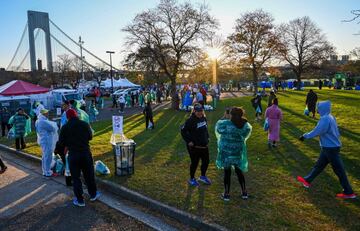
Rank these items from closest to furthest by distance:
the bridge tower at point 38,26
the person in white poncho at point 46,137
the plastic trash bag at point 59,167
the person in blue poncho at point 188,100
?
the person in white poncho at point 46,137 → the plastic trash bag at point 59,167 → the person in blue poncho at point 188,100 → the bridge tower at point 38,26

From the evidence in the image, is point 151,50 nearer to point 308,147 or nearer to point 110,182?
point 308,147

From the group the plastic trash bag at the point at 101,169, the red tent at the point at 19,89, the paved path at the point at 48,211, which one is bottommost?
the paved path at the point at 48,211

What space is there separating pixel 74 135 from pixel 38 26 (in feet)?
262

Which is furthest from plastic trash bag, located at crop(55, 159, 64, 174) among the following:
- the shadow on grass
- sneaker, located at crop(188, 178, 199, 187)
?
the shadow on grass

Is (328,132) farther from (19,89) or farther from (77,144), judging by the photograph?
(19,89)

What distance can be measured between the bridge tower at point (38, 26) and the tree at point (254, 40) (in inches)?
1843

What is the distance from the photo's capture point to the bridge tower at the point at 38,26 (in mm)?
74131

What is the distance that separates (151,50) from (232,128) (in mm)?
20753

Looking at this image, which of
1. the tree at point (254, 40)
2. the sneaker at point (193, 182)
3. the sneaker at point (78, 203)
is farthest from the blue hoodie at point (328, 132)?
the tree at point (254, 40)

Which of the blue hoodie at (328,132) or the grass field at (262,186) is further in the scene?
the blue hoodie at (328,132)

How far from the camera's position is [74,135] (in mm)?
6418

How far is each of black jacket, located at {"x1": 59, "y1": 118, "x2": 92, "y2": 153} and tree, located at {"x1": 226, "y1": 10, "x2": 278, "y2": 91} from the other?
34317mm

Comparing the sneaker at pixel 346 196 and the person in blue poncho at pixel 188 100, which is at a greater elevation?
the person in blue poncho at pixel 188 100

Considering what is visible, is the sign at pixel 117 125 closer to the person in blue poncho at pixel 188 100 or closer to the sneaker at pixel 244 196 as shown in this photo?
the sneaker at pixel 244 196
